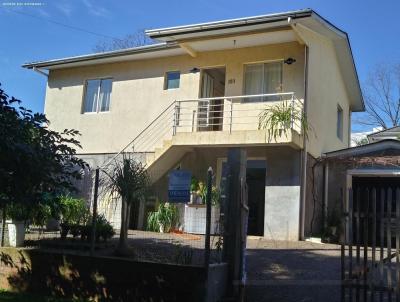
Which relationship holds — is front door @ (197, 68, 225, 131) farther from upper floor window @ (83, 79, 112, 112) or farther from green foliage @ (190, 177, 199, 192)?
upper floor window @ (83, 79, 112, 112)

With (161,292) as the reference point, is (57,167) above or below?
above

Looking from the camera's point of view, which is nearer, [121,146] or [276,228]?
[276,228]

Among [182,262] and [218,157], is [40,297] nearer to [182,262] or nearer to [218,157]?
[182,262]

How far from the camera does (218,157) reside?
17.3 metres

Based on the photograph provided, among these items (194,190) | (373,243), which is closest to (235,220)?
(373,243)

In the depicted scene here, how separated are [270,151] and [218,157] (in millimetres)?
2098

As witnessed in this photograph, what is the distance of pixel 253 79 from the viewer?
676 inches

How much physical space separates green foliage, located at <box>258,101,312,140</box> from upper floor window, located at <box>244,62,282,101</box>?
0.94 metres

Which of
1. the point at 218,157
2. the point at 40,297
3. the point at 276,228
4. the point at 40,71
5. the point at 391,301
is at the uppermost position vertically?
the point at 40,71

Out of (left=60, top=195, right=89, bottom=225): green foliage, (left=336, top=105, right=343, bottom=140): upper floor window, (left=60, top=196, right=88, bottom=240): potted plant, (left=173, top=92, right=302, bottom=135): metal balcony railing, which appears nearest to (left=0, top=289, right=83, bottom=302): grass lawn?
(left=60, top=196, right=88, bottom=240): potted plant

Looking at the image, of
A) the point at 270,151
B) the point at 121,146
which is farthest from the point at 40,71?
the point at 270,151

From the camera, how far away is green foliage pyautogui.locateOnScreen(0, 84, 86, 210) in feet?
23.4

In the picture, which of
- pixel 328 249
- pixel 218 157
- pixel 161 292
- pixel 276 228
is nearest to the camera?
pixel 161 292

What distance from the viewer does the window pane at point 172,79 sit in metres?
18.5
